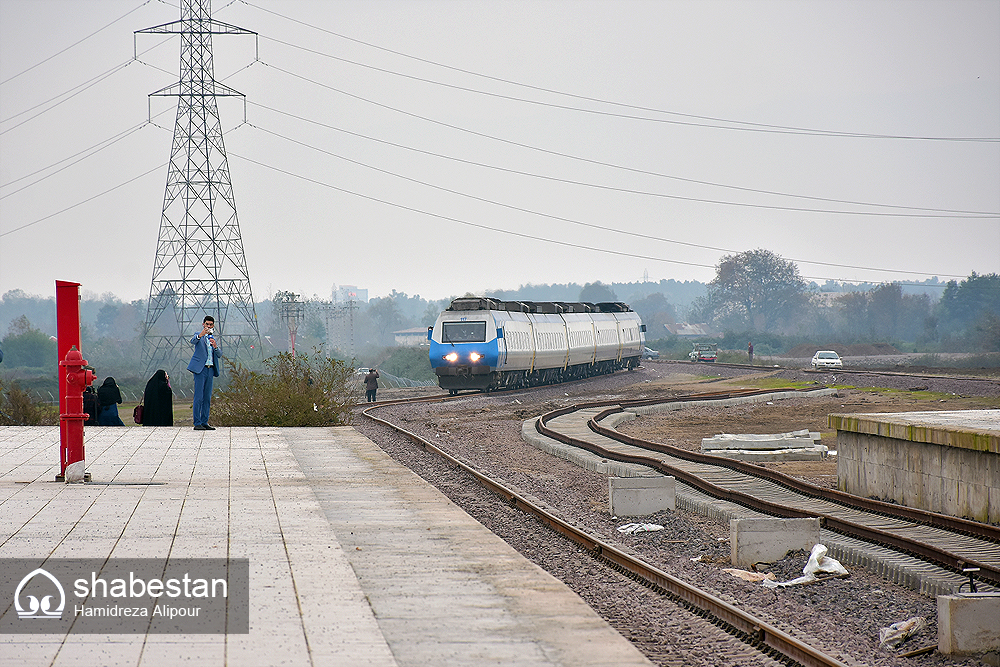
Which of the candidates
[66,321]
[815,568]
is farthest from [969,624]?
[66,321]

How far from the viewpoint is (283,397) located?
22.8 m

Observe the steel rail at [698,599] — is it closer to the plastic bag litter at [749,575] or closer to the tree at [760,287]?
the plastic bag litter at [749,575]

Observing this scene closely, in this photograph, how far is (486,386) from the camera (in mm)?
38469

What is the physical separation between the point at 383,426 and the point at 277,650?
56.9 ft

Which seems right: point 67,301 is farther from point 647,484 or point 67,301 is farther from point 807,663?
point 807,663

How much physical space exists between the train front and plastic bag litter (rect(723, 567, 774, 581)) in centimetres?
2769

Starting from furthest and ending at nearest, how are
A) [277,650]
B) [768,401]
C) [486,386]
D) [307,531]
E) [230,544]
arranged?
[486,386] → [768,401] → [307,531] → [230,544] → [277,650]

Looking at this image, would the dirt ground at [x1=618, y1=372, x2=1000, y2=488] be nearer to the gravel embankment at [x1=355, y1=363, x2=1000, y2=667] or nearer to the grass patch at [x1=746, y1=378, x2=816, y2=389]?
the grass patch at [x1=746, y1=378, x2=816, y2=389]

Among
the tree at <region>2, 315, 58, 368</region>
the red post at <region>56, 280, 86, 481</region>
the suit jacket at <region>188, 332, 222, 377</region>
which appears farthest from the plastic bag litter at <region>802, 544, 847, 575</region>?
the tree at <region>2, 315, 58, 368</region>

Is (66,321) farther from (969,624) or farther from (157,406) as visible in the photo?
(969,624)

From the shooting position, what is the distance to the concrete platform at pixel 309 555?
5.82 metres

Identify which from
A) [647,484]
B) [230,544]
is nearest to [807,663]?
[230,544]

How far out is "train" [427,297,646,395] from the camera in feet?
122

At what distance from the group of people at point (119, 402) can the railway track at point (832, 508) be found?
7914 mm
